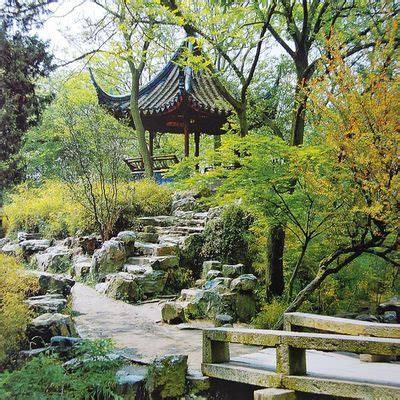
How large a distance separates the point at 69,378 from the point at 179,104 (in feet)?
36.9

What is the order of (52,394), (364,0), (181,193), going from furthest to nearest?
(181,193), (364,0), (52,394)

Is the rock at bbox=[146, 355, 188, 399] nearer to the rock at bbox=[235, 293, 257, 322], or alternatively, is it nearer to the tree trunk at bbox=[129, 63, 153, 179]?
the rock at bbox=[235, 293, 257, 322]

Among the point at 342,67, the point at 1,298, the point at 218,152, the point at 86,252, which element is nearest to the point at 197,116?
the point at 86,252

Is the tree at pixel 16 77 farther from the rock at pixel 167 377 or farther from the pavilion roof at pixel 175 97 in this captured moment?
the pavilion roof at pixel 175 97

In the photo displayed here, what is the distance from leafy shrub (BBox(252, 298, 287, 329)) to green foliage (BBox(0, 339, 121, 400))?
2.91 m

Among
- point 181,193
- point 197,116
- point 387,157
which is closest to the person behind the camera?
point 387,157

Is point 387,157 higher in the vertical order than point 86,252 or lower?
higher

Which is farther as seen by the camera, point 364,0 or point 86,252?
point 86,252

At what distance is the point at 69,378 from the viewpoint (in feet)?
11.8

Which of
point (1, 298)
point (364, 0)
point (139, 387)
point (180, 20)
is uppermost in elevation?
point (364, 0)

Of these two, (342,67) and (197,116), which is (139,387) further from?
(197,116)

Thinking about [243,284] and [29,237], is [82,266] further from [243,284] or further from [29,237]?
[29,237]

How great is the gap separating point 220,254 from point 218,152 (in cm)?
346

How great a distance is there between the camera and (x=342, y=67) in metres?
5.13
